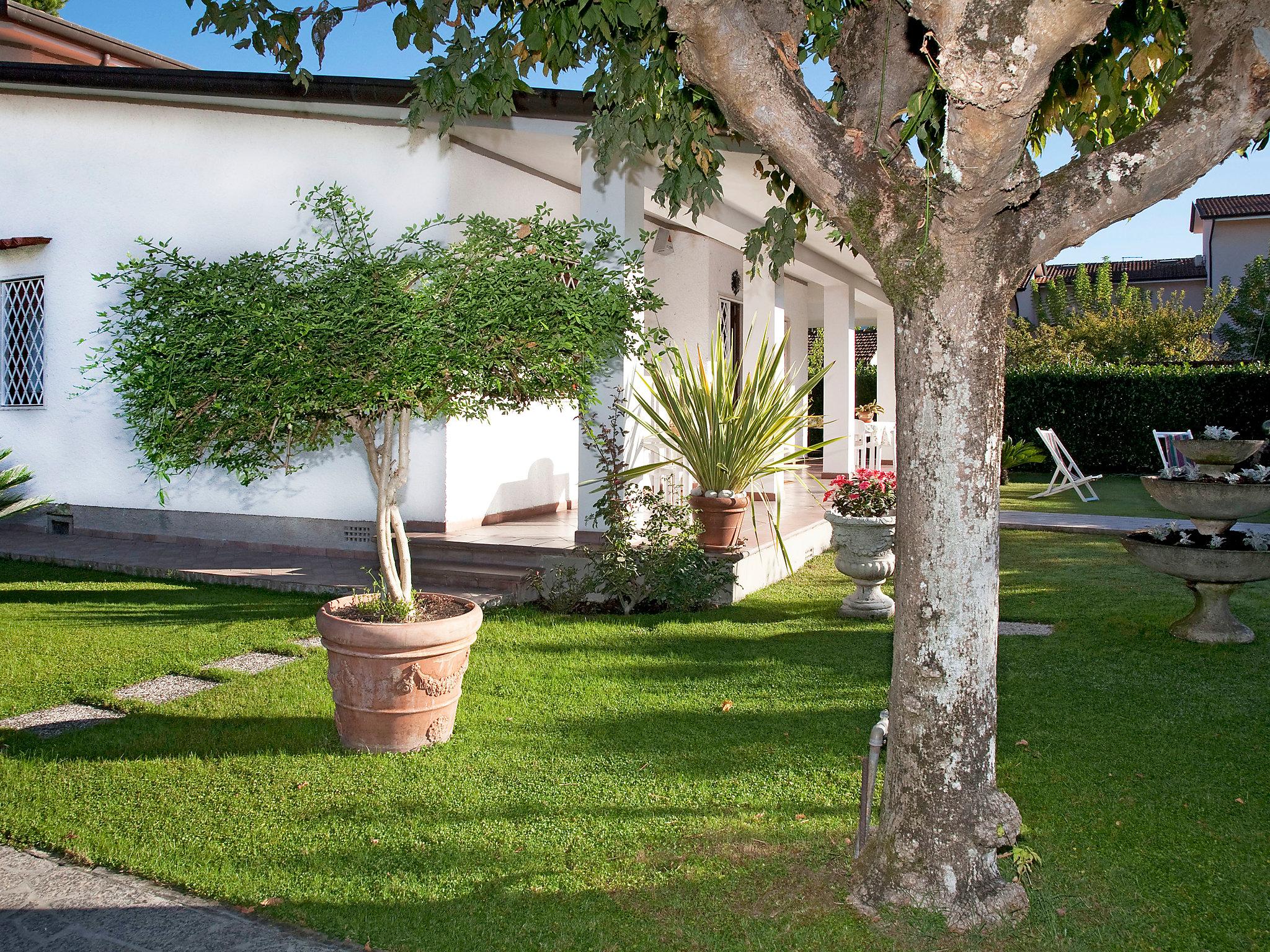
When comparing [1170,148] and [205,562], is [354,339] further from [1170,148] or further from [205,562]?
[205,562]

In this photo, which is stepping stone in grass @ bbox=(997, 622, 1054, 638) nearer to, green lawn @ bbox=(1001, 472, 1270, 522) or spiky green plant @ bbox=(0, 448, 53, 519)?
green lawn @ bbox=(1001, 472, 1270, 522)

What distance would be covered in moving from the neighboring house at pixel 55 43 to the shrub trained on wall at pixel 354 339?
11.6 m

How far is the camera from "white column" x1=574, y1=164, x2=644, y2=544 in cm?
770

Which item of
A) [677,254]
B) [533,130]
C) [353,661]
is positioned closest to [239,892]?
[353,661]

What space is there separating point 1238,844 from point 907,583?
5.58ft

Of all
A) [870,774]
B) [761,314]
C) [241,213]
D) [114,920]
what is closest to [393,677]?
[114,920]

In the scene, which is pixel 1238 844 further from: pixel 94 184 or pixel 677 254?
pixel 94 184

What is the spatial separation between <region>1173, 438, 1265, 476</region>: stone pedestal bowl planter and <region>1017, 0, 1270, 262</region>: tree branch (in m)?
5.12

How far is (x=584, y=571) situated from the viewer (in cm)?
760

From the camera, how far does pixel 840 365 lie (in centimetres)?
1451

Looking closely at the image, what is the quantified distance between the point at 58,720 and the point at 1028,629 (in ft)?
19.1

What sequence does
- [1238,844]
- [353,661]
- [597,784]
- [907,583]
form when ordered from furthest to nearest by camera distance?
[353,661]
[597,784]
[1238,844]
[907,583]

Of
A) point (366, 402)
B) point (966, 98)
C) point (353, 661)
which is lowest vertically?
point (353, 661)

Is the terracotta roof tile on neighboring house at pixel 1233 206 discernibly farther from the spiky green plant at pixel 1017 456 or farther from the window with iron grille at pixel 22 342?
the window with iron grille at pixel 22 342
